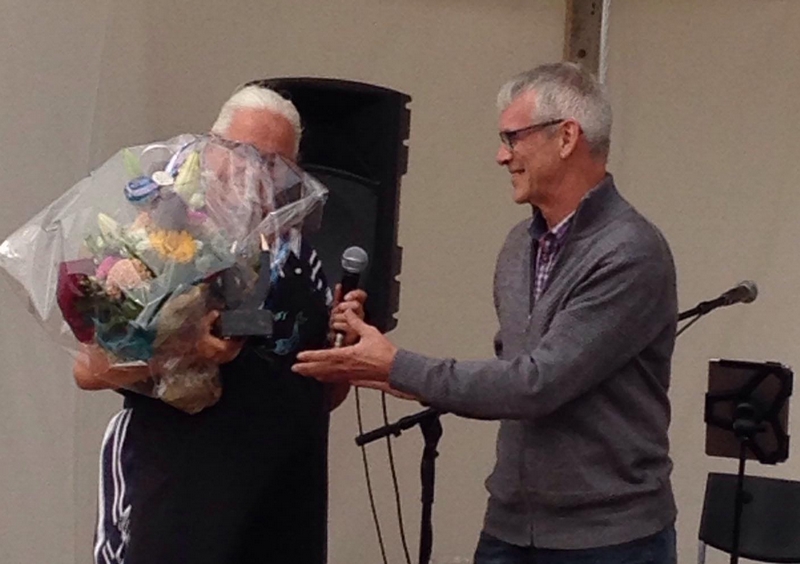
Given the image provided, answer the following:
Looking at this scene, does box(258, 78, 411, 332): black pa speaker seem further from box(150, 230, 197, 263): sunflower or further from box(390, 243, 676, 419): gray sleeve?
box(150, 230, 197, 263): sunflower

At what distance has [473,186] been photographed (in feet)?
10.9

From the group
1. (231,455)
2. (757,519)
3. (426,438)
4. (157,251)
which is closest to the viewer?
(157,251)

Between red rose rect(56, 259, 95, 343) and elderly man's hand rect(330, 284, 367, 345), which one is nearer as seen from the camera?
red rose rect(56, 259, 95, 343)

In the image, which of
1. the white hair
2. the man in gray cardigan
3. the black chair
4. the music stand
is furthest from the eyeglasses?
the black chair

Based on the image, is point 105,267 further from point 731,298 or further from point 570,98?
point 731,298

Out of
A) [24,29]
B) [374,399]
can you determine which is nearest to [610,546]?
[374,399]

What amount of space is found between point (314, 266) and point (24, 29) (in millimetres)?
1407

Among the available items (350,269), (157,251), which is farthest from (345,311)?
(157,251)

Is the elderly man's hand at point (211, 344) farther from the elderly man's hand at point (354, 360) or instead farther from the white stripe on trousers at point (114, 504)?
the white stripe on trousers at point (114, 504)

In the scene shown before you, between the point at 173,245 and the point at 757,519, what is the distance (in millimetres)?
2087

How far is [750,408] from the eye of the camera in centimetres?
252

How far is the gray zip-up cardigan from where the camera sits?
1.63 m

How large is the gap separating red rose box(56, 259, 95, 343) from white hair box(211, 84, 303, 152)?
1.32ft

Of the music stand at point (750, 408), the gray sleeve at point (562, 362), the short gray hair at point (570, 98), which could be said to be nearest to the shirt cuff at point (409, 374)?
the gray sleeve at point (562, 362)
